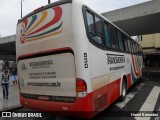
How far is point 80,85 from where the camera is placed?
4816mm

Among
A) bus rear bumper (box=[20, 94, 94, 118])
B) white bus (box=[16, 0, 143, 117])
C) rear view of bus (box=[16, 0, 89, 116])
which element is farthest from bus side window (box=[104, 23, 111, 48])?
bus rear bumper (box=[20, 94, 94, 118])

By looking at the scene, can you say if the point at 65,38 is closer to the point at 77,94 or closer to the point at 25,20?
the point at 77,94

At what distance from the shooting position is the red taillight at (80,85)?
4816mm

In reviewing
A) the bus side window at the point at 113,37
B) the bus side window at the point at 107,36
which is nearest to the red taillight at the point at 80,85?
the bus side window at the point at 107,36

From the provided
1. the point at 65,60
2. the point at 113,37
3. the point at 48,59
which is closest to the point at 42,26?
the point at 48,59

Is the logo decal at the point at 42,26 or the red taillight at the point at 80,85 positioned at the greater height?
the logo decal at the point at 42,26

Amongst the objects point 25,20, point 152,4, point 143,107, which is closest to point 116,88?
point 143,107

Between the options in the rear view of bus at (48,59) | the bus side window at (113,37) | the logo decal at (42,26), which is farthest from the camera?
the bus side window at (113,37)

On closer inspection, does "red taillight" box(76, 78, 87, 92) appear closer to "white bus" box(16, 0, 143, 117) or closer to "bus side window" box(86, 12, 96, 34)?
"white bus" box(16, 0, 143, 117)

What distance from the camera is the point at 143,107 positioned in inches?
296

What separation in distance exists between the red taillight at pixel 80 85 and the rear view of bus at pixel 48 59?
9cm

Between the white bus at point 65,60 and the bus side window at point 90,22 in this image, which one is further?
the bus side window at point 90,22

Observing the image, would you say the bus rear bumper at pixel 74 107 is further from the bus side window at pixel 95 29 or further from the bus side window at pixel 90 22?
the bus side window at pixel 90 22

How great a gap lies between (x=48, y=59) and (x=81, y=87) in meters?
1.24
